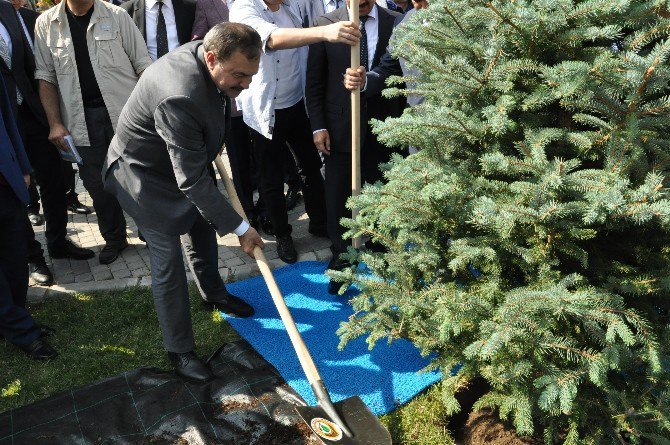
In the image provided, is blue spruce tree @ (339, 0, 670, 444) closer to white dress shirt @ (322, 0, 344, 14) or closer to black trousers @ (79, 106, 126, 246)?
white dress shirt @ (322, 0, 344, 14)

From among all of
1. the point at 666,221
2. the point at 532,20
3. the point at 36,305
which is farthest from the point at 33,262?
the point at 666,221

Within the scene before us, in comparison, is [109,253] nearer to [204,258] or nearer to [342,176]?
[204,258]

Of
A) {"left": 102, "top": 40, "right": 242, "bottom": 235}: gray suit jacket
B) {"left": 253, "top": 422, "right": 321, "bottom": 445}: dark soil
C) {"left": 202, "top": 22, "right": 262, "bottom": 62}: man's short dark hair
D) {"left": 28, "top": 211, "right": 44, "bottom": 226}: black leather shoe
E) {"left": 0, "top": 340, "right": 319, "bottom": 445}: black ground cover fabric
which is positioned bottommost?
{"left": 28, "top": 211, "right": 44, "bottom": 226}: black leather shoe

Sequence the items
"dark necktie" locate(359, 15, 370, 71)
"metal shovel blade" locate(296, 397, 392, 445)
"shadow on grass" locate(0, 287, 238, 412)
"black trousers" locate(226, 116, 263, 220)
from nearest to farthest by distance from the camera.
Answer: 1. "metal shovel blade" locate(296, 397, 392, 445)
2. "shadow on grass" locate(0, 287, 238, 412)
3. "dark necktie" locate(359, 15, 370, 71)
4. "black trousers" locate(226, 116, 263, 220)

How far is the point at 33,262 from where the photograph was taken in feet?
16.6

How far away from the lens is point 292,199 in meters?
6.54

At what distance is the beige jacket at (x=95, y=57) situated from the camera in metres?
4.68

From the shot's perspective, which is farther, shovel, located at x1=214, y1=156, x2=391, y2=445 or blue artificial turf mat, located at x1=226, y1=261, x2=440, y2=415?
blue artificial turf mat, located at x1=226, y1=261, x2=440, y2=415

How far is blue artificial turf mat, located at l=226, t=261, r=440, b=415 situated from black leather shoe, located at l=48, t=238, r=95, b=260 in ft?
5.09

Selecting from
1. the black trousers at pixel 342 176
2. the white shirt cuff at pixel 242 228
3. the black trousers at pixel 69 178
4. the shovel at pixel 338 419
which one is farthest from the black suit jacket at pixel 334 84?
Result: the black trousers at pixel 69 178

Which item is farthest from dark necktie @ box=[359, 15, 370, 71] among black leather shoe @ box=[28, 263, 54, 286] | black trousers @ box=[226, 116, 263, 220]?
Result: black leather shoe @ box=[28, 263, 54, 286]

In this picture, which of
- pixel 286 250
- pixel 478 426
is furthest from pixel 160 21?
pixel 478 426

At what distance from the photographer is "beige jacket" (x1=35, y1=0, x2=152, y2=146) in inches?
184

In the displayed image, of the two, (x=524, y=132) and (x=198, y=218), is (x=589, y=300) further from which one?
(x=198, y=218)
